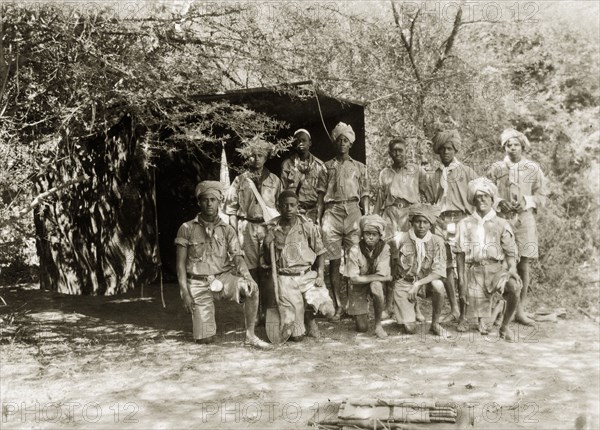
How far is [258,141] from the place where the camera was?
653 cm

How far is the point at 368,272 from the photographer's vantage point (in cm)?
652

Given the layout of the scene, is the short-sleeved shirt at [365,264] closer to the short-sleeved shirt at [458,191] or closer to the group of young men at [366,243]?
the group of young men at [366,243]

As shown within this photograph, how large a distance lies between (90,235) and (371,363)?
4.95 metres

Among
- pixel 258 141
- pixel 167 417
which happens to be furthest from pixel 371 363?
pixel 258 141

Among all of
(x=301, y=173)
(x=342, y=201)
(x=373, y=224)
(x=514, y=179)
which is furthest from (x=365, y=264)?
(x=514, y=179)

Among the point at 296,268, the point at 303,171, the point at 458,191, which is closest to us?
the point at 296,268

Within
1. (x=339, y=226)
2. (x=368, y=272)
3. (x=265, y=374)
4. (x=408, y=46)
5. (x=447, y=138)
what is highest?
(x=408, y=46)

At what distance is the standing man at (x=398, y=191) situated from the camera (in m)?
6.87

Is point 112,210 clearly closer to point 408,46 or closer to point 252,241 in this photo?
point 252,241

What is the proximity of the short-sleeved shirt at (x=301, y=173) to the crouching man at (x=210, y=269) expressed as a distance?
1160 millimetres

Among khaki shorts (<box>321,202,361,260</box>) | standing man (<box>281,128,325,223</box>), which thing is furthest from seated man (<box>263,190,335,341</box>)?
standing man (<box>281,128,325,223</box>)

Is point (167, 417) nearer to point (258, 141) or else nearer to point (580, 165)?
point (258, 141)

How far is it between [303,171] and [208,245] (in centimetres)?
155

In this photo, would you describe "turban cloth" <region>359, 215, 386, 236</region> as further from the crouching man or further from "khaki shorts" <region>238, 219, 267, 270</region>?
the crouching man
